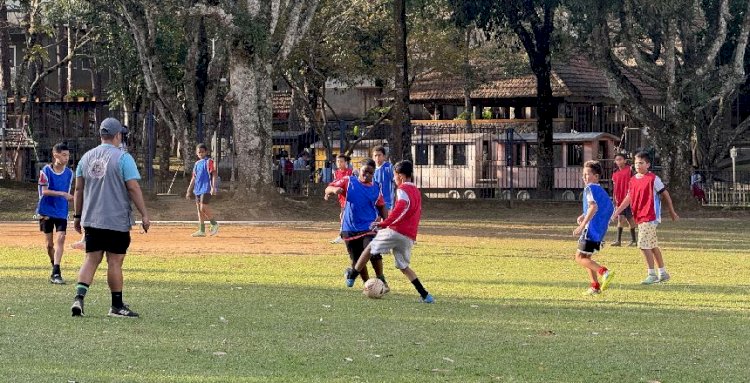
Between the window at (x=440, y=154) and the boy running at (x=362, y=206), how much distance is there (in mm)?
32607

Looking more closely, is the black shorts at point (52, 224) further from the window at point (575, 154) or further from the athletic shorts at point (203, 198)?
the window at point (575, 154)

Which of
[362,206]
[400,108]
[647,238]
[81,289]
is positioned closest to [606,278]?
[647,238]

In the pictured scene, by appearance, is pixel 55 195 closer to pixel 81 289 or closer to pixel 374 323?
pixel 81 289

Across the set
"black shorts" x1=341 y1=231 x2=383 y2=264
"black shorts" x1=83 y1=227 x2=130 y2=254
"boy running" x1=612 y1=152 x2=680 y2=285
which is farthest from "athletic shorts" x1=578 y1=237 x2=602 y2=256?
"black shorts" x1=83 y1=227 x2=130 y2=254

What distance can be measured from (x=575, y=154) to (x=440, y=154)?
493cm

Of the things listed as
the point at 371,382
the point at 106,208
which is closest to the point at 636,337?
the point at 371,382

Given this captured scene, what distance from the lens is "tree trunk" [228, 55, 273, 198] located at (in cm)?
3338

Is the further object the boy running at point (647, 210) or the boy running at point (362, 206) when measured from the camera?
the boy running at point (647, 210)

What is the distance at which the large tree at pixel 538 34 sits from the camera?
41.9m

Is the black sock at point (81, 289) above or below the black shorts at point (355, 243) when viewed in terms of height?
below

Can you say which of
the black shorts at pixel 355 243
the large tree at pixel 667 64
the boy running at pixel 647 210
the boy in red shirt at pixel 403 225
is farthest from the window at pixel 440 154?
the boy in red shirt at pixel 403 225

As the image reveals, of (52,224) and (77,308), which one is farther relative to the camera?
(52,224)

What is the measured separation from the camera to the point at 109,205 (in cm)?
1203

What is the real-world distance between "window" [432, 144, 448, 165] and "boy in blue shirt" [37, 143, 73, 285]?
104 ft
